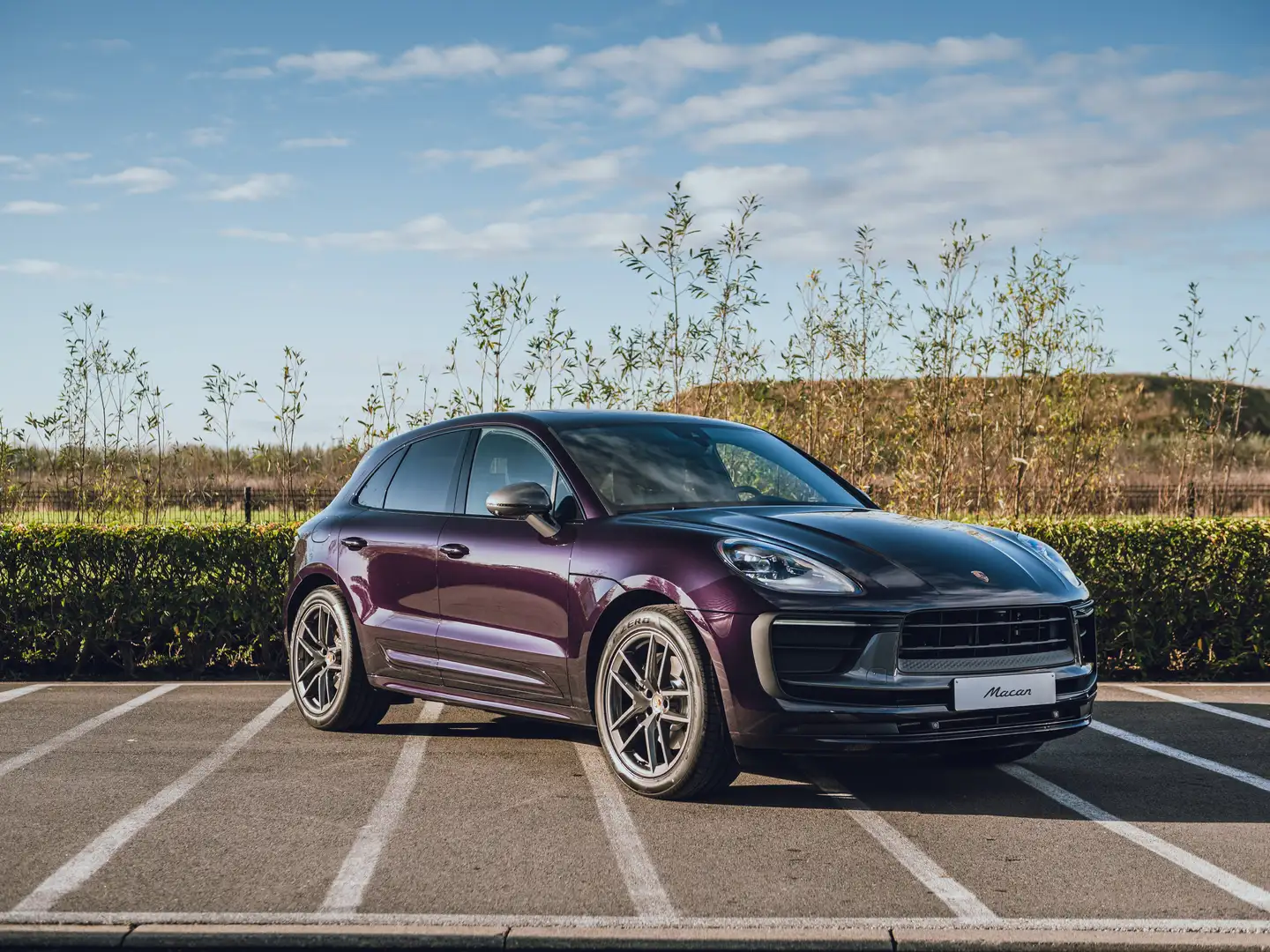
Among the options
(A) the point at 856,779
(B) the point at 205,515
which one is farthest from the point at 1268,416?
(A) the point at 856,779

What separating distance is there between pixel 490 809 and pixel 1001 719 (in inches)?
86.0

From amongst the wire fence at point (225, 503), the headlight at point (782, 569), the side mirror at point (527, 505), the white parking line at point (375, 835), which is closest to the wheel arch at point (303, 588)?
the white parking line at point (375, 835)

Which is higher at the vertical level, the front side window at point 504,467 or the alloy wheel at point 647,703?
the front side window at point 504,467

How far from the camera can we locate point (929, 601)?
5664 millimetres

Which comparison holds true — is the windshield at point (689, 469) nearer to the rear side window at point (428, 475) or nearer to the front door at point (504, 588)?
the front door at point (504, 588)

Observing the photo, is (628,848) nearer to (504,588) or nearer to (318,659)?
(504,588)

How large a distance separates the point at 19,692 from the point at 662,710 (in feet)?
18.4

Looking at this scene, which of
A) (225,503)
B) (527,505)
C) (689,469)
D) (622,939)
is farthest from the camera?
(225,503)

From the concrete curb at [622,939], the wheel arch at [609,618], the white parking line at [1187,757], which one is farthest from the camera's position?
the white parking line at [1187,757]

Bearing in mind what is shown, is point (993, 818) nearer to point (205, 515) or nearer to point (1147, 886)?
point (1147, 886)

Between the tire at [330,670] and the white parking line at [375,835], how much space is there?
1.13ft

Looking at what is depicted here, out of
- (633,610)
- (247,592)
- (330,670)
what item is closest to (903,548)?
(633,610)

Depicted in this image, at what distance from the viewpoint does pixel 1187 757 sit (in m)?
7.26

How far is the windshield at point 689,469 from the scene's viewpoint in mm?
6730
